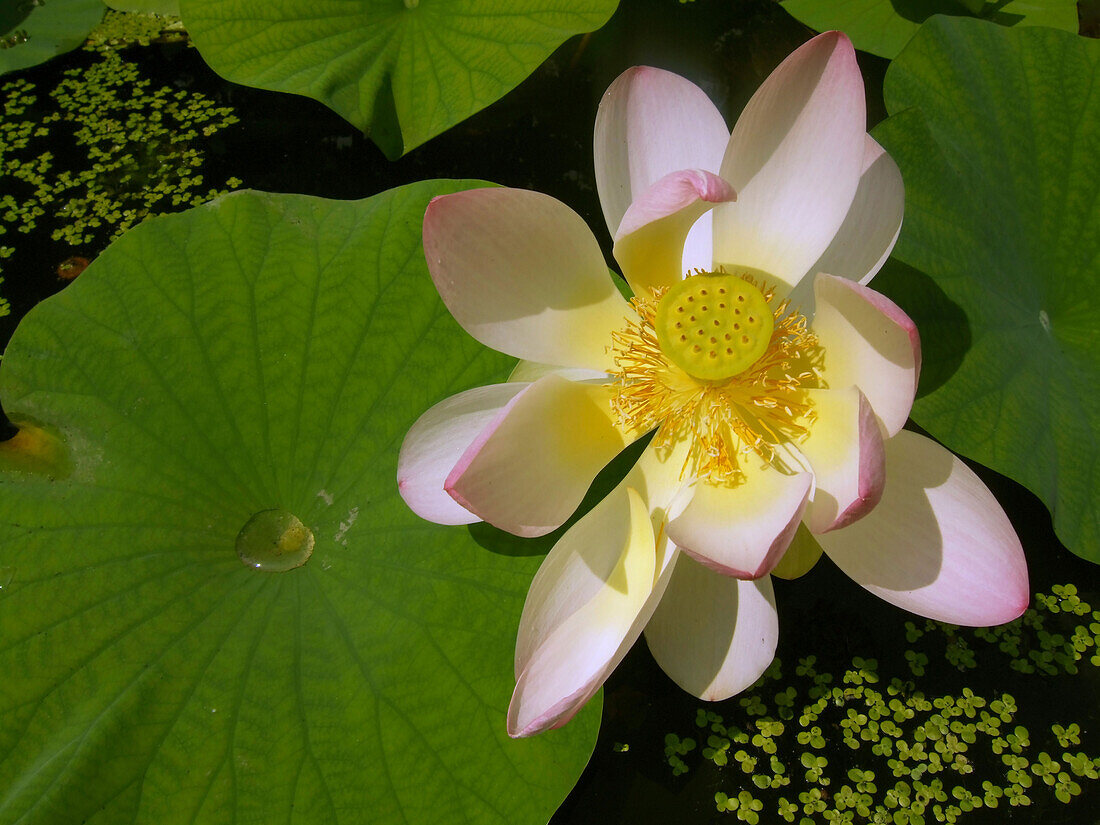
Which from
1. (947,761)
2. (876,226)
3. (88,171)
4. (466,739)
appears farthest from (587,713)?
(88,171)

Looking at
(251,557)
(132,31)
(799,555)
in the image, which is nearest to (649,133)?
(799,555)

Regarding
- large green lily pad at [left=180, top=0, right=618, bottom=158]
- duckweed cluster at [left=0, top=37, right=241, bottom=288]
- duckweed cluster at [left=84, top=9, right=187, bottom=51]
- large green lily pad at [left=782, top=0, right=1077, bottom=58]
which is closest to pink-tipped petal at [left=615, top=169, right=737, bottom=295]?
large green lily pad at [left=180, top=0, right=618, bottom=158]

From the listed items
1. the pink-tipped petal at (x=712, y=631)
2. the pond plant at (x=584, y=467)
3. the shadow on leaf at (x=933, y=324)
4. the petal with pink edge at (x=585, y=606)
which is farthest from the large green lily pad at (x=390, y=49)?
the pink-tipped petal at (x=712, y=631)

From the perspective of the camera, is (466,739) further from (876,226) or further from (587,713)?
(876,226)

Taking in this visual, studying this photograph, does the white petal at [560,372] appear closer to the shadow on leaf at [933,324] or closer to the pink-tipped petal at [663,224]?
the pink-tipped petal at [663,224]

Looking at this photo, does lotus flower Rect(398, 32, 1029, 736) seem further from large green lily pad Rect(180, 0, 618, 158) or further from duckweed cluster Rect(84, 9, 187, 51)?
duckweed cluster Rect(84, 9, 187, 51)

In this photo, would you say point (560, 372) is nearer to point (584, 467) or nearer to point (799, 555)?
point (584, 467)

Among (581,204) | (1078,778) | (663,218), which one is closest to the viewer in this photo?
(663,218)

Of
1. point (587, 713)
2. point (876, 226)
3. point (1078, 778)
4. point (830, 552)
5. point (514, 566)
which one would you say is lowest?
point (1078, 778)
